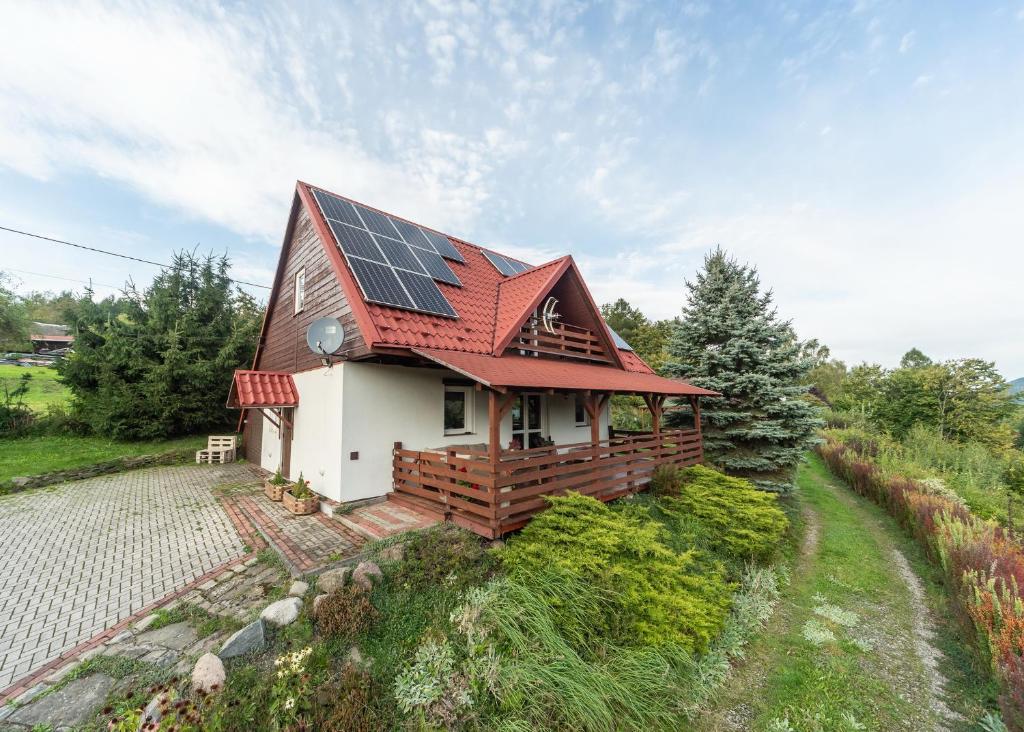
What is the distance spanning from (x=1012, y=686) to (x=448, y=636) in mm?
5606

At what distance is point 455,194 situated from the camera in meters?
13.7

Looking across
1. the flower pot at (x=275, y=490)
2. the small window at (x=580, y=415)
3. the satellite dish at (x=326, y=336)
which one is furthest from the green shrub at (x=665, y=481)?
the flower pot at (x=275, y=490)

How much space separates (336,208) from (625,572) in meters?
10.4

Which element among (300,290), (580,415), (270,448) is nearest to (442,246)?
(300,290)

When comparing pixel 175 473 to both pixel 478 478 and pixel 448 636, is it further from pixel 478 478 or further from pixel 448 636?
pixel 448 636

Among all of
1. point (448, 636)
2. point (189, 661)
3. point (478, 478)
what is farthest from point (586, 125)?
point (189, 661)

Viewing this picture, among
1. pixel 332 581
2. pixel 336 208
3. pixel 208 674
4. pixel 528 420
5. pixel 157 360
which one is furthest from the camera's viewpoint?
pixel 157 360

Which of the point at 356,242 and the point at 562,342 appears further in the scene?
the point at 562,342

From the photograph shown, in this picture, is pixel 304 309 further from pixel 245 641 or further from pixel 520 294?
pixel 245 641

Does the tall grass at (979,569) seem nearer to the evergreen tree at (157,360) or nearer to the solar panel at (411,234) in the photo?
the solar panel at (411,234)

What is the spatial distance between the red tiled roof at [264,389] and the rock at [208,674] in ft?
20.7

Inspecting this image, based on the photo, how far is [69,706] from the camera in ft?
10.3

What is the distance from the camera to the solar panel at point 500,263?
1270 centimetres

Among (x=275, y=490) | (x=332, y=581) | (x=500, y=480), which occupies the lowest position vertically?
(x=332, y=581)
